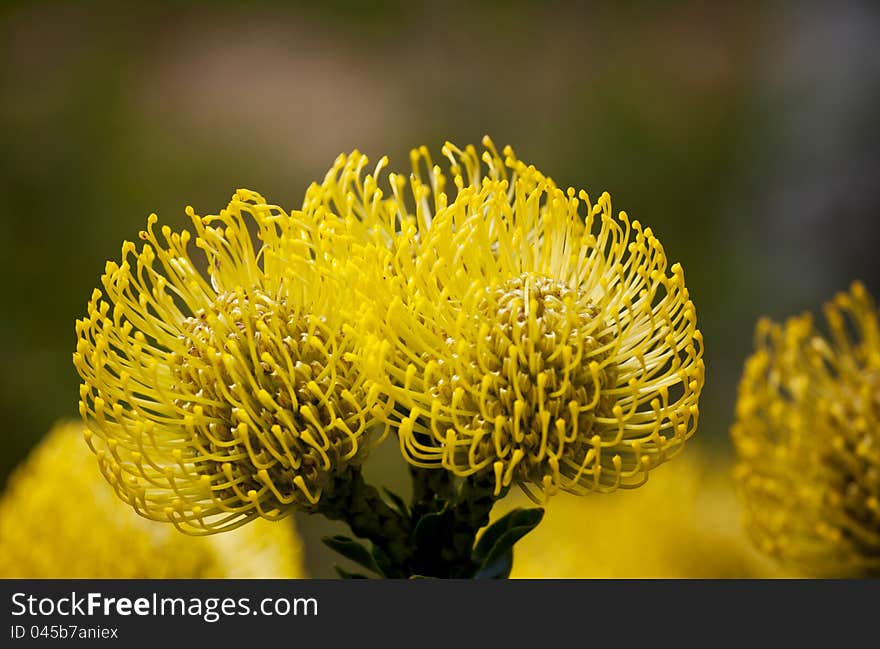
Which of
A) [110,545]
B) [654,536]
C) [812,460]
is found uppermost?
[812,460]

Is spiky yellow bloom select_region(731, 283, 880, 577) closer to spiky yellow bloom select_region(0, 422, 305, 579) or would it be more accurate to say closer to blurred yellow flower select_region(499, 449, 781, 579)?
blurred yellow flower select_region(499, 449, 781, 579)

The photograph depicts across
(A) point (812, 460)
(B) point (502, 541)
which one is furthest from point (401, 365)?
(A) point (812, 460)

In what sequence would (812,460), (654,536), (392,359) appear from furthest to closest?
(654,536) < (812,460) < (392,359)

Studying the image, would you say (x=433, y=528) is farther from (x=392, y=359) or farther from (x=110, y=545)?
(x=110, y=545)

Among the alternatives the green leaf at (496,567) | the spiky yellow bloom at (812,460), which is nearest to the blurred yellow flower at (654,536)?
the spiky yellow bloom at (812,460)

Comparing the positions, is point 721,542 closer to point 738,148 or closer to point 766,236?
point 766,236

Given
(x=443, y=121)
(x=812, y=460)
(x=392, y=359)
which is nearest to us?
(x=392, y=359)

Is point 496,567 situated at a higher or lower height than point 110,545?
higher
